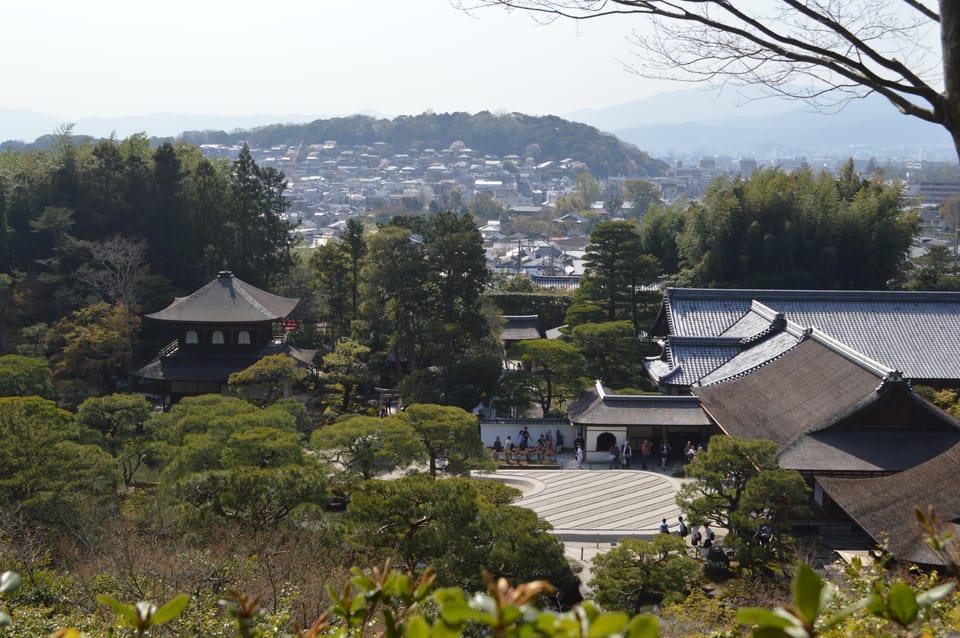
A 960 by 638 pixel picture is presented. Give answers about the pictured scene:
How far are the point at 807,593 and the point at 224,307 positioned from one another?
70.3 ft

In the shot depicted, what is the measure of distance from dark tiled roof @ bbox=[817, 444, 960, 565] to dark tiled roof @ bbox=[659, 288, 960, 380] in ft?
26.4

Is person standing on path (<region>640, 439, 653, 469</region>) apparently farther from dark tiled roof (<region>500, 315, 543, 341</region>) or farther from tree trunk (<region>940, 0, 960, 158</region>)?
tree trunk (<region>940, 0, 960, 158</region>)

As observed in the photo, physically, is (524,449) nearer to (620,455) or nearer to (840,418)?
(620,455)

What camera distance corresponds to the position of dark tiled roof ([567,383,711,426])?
18562mm

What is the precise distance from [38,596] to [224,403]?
748cm

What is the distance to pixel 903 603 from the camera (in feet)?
6.22

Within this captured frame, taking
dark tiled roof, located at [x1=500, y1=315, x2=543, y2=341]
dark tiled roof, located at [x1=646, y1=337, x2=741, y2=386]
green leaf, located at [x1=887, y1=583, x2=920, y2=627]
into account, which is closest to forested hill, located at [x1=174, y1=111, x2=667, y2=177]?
dark tiled roof, located at [x1=500, y1=315, x2=543, y2=341]

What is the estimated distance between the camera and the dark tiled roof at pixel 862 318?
20.4 meters

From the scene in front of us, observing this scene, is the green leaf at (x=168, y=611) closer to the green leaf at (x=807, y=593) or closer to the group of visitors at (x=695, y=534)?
the green leaf at (x=807, y=593)

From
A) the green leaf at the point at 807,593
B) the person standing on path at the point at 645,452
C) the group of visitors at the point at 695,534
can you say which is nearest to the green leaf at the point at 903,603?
the green leaf at the point at 807,593

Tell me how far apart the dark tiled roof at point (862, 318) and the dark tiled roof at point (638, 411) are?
12.6 ft

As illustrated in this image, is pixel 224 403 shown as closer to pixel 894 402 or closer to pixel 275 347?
pixel 275 347

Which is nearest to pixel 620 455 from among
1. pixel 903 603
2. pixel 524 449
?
pixel 524 449

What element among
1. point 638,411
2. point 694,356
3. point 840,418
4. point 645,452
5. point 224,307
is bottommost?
point 645,452
